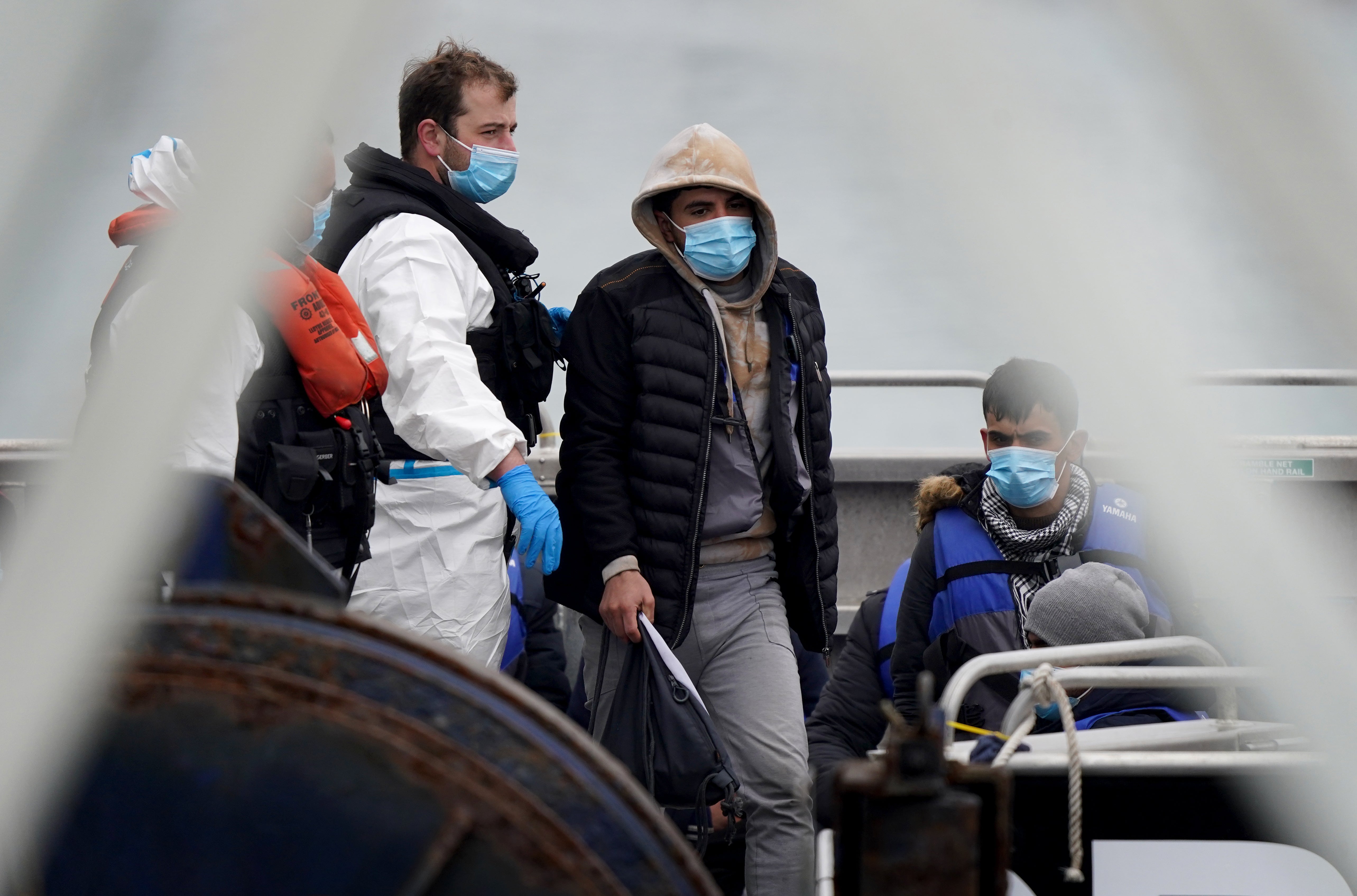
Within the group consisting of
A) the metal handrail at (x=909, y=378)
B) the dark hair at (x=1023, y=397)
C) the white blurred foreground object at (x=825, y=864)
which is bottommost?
the white blurred foreground object at (x=825, y=864)

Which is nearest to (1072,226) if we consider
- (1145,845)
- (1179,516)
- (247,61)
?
(1179,516)

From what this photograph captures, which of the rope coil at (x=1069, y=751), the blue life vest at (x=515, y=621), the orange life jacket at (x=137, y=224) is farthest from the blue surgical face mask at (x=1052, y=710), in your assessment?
the orange life jacket at (x=137, y=224)

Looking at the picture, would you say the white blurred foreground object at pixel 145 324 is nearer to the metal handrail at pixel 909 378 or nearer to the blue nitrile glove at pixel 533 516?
the blue nitrile glove at pixel 533 516

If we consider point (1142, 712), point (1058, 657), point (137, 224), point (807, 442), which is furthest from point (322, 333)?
point (1142, 712)

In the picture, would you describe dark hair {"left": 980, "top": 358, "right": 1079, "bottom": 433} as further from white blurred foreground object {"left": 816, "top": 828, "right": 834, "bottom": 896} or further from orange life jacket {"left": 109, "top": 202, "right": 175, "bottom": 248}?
orange life jacket {"left": 109, "top": 202, "right": 175, "bottom": 248}

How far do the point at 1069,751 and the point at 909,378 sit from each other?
344cm

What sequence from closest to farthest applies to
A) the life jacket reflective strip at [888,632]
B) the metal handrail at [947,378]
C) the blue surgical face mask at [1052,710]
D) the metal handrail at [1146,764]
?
the metal handrail at [1146,764] → the blue surgical face mask at [1052,710] → the life jacket reflective strip at [888,632] → the metal handrail at [947,378]

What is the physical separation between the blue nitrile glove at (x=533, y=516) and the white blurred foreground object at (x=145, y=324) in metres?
1.65

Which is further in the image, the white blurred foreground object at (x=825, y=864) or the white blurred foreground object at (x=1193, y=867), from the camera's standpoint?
the white blurred foreground object at (x=825, y=864)

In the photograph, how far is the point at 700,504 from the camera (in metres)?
2.65

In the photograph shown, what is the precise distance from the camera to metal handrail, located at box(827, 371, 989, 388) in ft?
16.1

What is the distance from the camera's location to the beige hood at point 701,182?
9.13 feet

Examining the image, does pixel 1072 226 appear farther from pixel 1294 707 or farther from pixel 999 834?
pixel 999 834

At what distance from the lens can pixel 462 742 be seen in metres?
0.87
